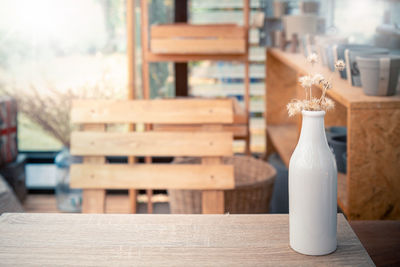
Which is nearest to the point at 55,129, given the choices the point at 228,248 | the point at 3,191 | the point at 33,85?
the point at 33,85

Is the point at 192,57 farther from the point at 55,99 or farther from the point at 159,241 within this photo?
the point at 159,241

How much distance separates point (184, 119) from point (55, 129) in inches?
80.6

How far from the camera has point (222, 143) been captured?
1755mm

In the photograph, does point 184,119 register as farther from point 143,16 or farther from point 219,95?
point 219,95

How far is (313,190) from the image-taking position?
1.04 meters

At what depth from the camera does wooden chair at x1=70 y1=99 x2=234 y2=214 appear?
1736mm

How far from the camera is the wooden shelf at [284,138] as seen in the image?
2.70m

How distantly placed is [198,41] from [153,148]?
1.25 metres

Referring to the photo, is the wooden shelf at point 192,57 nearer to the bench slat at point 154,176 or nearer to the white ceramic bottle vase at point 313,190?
the bench slat at point 154,176

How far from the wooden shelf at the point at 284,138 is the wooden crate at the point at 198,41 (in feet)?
1.63

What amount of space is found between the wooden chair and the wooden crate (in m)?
1.13

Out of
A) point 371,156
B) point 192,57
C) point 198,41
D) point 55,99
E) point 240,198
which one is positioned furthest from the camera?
point 55,99

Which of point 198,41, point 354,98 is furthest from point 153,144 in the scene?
point 198,41

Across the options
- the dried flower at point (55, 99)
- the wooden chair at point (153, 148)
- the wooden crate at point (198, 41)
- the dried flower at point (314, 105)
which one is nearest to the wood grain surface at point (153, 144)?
the wooden chair at point (153, 148)
